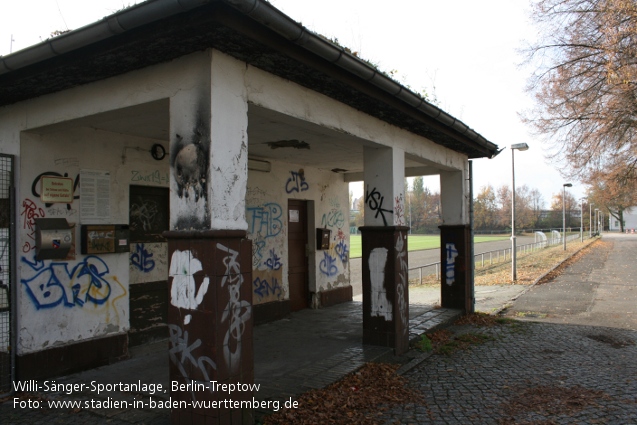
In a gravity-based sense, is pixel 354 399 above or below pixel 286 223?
below

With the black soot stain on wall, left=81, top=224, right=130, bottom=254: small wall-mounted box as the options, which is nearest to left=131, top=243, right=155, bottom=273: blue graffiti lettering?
left=81, top=224, right=130, bottom=254: small wall-mounted box

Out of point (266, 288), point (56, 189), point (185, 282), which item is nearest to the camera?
point (185, 282)

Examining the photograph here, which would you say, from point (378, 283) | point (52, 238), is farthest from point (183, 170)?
point (378, 283)

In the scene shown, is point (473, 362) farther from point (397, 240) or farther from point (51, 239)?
point (51, 239)

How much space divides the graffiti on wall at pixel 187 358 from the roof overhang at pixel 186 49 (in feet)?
7.72

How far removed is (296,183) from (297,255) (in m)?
1.57

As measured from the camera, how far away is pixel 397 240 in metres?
6.55

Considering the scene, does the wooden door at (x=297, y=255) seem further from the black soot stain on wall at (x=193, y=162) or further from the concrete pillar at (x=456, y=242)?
the black soot stain on wall at (x=193, y=162)

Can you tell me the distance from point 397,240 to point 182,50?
4.02 m

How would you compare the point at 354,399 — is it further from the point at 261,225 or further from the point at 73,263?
the point at 261,225

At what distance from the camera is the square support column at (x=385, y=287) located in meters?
6.45

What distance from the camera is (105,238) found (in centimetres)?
566

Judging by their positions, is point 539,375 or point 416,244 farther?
point 416,244

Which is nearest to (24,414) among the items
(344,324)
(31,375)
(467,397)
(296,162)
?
(31,375)
